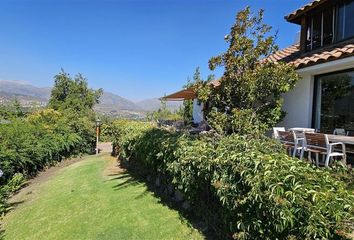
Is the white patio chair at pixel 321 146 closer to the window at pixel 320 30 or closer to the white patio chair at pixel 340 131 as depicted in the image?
the white patio chair at pixel 340 131

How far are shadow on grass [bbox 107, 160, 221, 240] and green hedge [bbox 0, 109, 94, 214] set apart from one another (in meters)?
4.76

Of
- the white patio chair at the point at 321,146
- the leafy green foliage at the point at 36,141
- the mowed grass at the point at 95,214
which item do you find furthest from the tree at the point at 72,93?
the white patio chair at the point at 321,146

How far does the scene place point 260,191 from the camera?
4008mm

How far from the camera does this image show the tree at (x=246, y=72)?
947cm

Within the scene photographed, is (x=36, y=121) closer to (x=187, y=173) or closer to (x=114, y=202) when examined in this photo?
(x=114, y=202)

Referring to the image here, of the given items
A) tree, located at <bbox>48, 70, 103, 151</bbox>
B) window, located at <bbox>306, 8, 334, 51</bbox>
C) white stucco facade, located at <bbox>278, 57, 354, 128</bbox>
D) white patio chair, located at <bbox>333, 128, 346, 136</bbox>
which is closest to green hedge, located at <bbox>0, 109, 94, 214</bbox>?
white stucco facade, located at <bbox>278, 57, 354, 128</bbox>

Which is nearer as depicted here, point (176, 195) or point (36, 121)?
point (176, 195)

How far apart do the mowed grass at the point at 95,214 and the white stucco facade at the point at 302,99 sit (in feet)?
21.0

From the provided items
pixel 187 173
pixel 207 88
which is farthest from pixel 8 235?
pixel 207 88

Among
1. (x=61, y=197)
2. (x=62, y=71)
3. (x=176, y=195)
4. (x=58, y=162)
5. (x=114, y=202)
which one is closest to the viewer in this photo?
(x=176, y=195)

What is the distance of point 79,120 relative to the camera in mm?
25938

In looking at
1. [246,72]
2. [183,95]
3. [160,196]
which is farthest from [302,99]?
[183,95]

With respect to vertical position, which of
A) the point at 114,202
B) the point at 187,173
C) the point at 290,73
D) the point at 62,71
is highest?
the point at 62,71

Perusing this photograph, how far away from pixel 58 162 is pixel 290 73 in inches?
655
